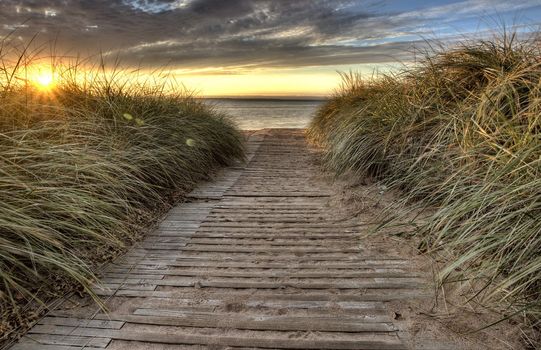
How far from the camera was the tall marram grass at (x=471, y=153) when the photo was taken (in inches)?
78.0

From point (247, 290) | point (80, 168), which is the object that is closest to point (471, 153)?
point (247, 290)

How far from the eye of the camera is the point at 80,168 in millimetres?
2998

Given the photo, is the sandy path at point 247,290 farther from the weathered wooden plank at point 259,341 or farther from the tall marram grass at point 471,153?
the tall marram grass at point 471,153

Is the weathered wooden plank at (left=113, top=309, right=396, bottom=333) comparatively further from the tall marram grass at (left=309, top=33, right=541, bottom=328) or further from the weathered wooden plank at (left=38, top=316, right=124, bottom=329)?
the tall marram grass at (left=309, top=33, right=541, bottom=328)

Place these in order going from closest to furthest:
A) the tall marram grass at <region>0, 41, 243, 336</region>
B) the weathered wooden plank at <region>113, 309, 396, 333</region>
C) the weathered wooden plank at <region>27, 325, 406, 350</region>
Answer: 1. the weathered wooden plank at <region>27, 325, 406, 350</region>
2. the weathered wooden plank at <region>113, 309, 396, 333</region>
3. the tall marram grass at <region>0, 41, 243, 336</region>

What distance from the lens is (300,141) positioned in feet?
29.5

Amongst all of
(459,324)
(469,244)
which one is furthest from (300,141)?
(459,324)

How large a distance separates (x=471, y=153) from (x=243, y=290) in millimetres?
1812

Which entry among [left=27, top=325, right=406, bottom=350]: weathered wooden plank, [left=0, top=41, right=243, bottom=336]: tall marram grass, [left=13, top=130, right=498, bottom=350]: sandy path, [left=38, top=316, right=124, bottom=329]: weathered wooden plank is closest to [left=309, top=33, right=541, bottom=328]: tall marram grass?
[left=13, top=130, right=498, bottom=350]: sandy path

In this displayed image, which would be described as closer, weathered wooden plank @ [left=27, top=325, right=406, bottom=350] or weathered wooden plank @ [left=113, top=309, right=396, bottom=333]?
weathered wooden plank @ [left=27, top=325, right=406, bottom=350]

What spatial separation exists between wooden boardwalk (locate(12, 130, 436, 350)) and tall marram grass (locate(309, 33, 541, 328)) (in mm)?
418

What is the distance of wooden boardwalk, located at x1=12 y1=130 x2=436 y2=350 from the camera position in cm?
181

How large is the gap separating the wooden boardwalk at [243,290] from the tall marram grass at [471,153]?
16.5 inches

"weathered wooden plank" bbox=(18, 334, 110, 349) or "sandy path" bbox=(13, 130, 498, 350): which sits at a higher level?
"weathered wooden plank" bbox=(18, 334, 110, 349)
